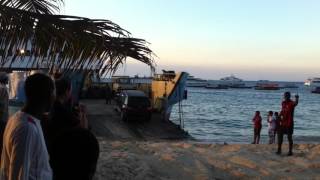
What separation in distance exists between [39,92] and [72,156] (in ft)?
3.36

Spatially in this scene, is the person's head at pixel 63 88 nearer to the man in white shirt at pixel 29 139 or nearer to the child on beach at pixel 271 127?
the man in white shirt at pixel 29 139

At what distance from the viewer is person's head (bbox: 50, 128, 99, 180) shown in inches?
190

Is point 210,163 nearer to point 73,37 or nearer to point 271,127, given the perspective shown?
point 73,37

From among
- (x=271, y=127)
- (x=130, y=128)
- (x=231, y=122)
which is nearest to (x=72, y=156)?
(x=271, y=127)

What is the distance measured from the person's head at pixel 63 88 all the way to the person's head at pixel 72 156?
0.49 m

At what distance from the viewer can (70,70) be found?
19.1 ft

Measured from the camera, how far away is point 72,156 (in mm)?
4820

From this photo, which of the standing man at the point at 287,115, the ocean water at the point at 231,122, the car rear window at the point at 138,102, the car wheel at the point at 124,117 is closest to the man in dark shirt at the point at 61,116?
the standing man at the point at 287,115

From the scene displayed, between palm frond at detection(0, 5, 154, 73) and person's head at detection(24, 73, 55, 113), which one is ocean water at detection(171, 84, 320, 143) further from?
person's head at detection(24, 73, 55, 113)

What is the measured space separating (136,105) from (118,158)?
17868 millimetres

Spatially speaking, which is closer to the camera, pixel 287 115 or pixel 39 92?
pixel 39 92

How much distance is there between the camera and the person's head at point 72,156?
4.82 metres

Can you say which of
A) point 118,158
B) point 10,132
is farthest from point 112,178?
point 10,132

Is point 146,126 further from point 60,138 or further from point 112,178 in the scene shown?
point 60,138
